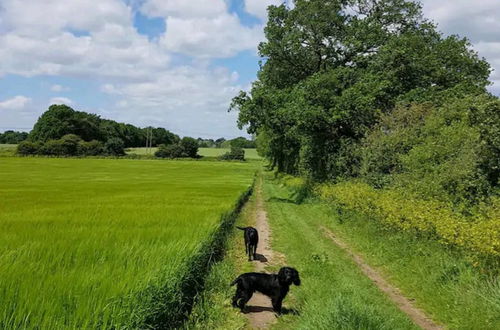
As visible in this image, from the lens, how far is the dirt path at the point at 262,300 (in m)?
6.88

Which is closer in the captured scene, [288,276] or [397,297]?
[288,276]

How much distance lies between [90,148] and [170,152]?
2426 cm

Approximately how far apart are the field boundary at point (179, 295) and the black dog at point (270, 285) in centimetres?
83

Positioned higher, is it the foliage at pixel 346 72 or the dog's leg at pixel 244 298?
the foliage at pixel 346 72

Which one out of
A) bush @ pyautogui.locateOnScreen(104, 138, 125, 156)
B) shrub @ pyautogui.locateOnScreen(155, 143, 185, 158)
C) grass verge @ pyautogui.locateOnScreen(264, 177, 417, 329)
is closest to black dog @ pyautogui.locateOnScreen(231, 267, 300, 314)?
grass verge @ pyautogui.locateOnScreen(264, 177, 417, 329)

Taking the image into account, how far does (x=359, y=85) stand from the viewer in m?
22.3

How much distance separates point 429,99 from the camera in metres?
21.2

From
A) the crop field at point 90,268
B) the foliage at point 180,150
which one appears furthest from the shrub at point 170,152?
the crop field at point 90,268

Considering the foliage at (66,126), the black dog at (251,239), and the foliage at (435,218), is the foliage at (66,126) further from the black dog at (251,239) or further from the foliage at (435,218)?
the black dog at (251,239)

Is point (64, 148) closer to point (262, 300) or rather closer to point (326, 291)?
point (262, 300)

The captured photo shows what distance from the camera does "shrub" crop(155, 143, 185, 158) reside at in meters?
→ 117

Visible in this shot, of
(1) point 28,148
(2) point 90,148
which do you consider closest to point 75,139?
(2) point 90,148

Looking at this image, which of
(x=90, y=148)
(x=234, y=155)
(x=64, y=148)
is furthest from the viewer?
(x=234, y=155)

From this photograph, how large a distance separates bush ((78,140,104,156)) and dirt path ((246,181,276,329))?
92524 millimetres
